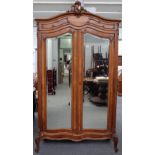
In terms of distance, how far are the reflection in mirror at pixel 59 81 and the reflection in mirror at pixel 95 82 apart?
246mm

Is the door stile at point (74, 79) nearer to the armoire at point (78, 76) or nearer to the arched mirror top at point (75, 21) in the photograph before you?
the armoire at point (78, 76)

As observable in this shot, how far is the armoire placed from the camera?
3045mm

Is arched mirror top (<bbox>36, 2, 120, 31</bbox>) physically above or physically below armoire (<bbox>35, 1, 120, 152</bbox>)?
above

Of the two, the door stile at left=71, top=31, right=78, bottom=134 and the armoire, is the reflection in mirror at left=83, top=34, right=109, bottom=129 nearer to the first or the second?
the armoire

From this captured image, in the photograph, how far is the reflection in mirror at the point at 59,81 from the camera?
10.2 ft

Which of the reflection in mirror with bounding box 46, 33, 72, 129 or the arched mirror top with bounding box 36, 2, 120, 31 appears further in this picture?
the reflection in mirror with bounding box 46, 33, 72, 129

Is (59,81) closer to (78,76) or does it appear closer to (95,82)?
(78,76)

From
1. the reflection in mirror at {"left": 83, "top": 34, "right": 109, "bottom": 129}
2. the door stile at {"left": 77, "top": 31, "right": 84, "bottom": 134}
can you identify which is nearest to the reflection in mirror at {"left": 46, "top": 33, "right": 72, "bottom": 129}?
the door stile at {"left": 77, "top": 31, "right": 84, "bottom": 134}

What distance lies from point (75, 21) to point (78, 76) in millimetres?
782

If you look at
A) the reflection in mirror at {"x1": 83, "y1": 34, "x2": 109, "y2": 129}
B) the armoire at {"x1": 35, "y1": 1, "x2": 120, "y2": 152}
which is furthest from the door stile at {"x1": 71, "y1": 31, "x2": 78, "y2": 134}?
the reflection in mirror at {"x1": 83, "y1": 34, "x2": 109, "y2": 129}
